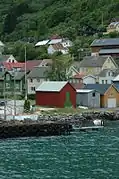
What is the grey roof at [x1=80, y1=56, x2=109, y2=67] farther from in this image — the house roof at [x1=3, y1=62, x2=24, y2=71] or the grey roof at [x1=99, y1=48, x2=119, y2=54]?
the house roof at [x1=3, y1=62, x2=24, y2=71]

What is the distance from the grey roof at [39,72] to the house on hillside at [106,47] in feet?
46.1

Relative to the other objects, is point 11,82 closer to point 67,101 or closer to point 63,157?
point 67,101

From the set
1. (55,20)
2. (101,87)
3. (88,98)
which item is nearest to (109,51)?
(101,87)

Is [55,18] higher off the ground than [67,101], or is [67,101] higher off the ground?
[55,18]

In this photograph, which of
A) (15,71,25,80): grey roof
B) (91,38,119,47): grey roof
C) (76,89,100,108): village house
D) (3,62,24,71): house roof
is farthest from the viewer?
(91,38,119,47): grey roof

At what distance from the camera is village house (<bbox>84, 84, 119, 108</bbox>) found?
50.8 metres

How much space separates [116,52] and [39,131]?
38.3m

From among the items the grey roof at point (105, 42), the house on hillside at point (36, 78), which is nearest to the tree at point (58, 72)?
the house on hillside at point (36, 78)

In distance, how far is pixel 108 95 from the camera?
51.0m

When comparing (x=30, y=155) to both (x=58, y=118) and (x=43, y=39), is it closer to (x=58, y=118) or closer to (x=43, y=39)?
(x=58, y=118)

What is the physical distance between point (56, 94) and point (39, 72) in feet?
39.8

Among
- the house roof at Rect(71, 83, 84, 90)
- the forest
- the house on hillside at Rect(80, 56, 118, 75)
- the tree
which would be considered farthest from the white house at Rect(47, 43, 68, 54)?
the house roof at Rect(71, 83, 84, 90)

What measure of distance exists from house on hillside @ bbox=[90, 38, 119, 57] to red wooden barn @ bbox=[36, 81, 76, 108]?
24.7 m

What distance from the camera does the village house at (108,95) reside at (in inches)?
1998
